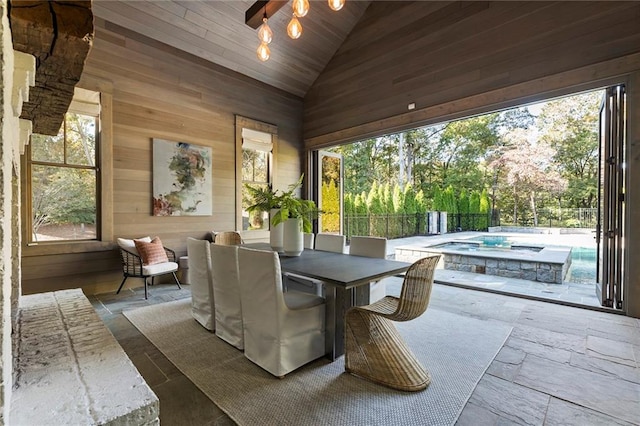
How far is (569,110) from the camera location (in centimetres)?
914

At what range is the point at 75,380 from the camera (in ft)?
3.66

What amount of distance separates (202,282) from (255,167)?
3228 mm

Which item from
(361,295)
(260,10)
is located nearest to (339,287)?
(361,295)

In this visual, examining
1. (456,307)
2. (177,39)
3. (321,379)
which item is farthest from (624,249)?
(177,39)

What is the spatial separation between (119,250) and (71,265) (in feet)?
1.72

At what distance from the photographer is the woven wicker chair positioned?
1.80 metres

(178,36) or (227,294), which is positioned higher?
(178,36)

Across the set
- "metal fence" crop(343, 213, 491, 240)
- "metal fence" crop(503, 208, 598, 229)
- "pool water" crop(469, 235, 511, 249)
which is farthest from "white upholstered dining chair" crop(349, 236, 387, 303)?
"metal fence" crop(503, 208, 598, 229)

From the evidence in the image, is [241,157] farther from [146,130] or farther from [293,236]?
[293,236]

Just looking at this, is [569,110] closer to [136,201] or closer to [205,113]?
[205,113]

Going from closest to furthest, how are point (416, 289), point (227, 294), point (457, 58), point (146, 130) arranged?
point (416, 289), point (227, 294), point (457, 58), point (146, 130)

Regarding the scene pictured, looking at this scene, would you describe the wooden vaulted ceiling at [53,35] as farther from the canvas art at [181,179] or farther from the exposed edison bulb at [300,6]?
the canvas art at [181,179]

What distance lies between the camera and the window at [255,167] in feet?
17.7

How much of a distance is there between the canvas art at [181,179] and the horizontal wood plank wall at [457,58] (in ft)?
7.67
